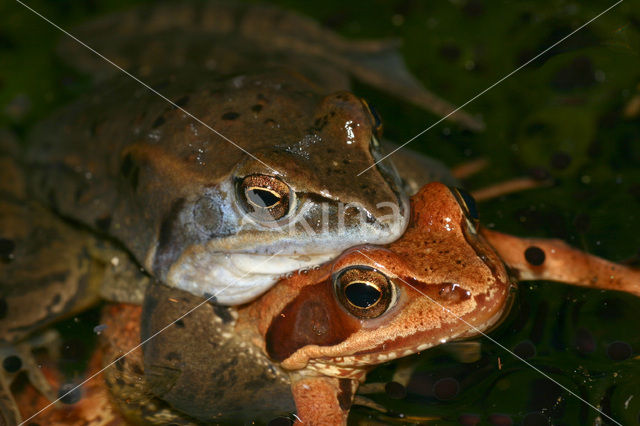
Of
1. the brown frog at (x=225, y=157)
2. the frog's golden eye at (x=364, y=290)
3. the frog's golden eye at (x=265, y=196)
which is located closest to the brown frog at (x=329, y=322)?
the frog's golden eye at (x=364, y=290)

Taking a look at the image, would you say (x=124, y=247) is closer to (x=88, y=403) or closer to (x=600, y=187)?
(x=88, y=403)

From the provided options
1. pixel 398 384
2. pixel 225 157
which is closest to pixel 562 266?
pixel 398 384

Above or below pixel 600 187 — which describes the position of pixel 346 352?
below

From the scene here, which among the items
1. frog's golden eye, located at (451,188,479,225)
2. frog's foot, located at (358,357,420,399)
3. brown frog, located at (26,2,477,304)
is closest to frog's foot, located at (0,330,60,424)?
brown frog, located at (26,2,477,304)

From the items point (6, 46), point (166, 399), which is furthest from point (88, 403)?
point (6, 46)

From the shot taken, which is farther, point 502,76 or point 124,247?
point 502,76

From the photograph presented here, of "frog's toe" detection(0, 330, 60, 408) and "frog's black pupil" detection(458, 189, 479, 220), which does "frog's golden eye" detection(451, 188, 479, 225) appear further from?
"frog's toe" detection(0, 330, 60, 408)

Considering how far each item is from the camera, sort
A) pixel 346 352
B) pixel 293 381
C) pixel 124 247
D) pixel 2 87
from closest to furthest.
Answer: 1. pixel 346 352
2. pixel 293 381
3. pixel 124 247
4. pixel 2 87
